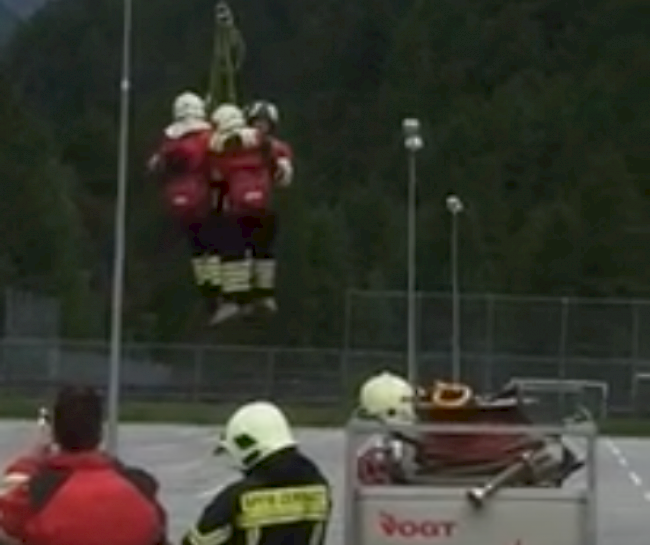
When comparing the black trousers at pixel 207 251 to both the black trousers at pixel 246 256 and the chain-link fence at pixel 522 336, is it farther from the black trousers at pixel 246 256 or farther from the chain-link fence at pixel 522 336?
the chain-link fence at pixel 522 336

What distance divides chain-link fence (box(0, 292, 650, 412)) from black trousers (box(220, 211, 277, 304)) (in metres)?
54.7

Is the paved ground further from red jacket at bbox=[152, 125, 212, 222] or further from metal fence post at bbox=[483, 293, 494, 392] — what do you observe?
red jacket at bbox=[152, 125, 212, 222]

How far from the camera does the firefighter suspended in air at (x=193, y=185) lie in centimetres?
849

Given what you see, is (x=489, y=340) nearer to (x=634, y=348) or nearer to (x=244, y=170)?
(x=634, y=348)

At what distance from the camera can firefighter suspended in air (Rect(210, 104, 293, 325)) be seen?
8.39 m

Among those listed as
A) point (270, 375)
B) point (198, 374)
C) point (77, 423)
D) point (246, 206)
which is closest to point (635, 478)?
point (246, 206)

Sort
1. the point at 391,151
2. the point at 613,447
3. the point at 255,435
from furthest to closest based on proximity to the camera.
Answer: the point at 391,151, the point at 613,447, the point at 255,435

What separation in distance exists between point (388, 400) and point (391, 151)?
98.1 meters

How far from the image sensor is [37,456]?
23.2ft

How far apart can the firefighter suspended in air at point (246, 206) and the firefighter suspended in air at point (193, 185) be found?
40mm

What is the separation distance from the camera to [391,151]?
10744 cm

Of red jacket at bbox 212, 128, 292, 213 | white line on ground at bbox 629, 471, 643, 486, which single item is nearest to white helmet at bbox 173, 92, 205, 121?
red jacket at bbox 212, 128, 292, 213

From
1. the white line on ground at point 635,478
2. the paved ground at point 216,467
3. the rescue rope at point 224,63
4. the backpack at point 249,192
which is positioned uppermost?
the rescue rope at point 224,63

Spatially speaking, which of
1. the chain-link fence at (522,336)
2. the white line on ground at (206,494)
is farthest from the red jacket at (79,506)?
the chain-link fence at (522,336)
